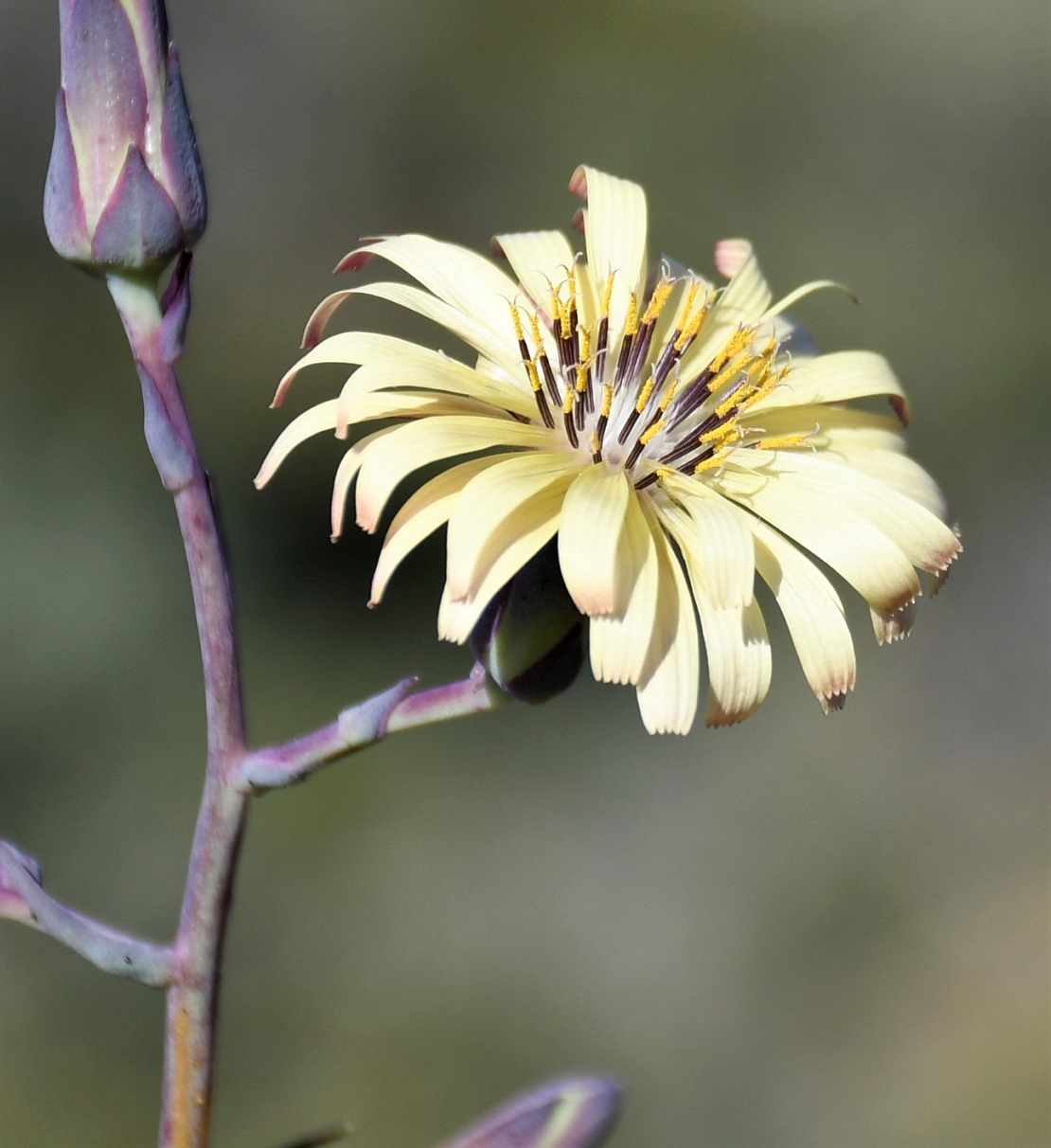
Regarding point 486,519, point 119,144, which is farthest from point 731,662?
point 119,144

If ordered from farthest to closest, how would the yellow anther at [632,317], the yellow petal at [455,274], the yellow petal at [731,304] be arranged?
the yellow petal at [731,304] < the yellow anther at [632,317] < the yellow petal at [455,274]

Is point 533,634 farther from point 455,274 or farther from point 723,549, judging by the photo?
point 455,274

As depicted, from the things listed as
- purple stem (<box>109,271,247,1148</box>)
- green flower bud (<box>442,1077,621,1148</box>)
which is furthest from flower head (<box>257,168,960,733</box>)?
green flower bud (<box>442,1077,621,1148</box>)

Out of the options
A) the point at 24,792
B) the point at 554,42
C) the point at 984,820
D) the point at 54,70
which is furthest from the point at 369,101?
the point at 984,820

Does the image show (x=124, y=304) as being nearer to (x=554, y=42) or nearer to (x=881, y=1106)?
(x=881, y=1106)

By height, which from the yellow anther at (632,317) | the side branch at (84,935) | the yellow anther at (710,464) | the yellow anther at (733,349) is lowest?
the side branch at (84,935)

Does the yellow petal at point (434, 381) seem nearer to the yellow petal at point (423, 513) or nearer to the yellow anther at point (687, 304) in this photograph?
the yellow petal at point (423, 513)

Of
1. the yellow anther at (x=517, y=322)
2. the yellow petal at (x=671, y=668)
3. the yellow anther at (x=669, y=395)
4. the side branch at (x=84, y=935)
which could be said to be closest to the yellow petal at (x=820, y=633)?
the yellow petal at (x=671, y=668)
